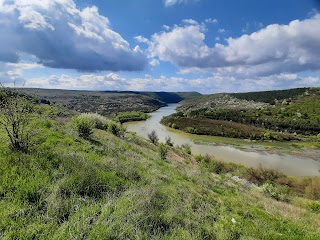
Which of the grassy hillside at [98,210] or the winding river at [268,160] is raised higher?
the grassy hillside at [98,210]

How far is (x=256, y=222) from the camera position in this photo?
7.26 m

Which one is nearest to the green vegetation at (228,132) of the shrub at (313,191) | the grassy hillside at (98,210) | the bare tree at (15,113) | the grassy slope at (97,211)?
the shrub at (313,191)

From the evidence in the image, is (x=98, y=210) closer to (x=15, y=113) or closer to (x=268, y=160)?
(x=15, y=113)

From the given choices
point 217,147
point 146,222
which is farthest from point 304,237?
point 217,147

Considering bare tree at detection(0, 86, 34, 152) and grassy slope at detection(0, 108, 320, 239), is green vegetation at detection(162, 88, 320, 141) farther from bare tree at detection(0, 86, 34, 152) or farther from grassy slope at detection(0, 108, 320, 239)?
bare tree at detection(0, 86, 34, 152)

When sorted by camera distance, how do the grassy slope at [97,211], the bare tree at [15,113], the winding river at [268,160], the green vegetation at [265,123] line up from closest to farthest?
the grassy slope at [97,211] → the bare tree at [15,113] → the winding river at [268,160] → the green vegetation at [265,123]

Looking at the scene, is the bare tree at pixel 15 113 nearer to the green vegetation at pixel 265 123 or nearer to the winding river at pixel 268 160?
the winding river at pixel 268 160

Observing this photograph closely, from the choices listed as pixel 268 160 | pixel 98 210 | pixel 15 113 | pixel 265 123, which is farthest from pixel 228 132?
pixel 98 210

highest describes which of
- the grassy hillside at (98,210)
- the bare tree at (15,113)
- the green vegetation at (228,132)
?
the bare tree at (15,113)

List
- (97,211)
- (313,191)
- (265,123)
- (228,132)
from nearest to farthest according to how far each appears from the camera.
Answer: (97,211), (313,191), (228,132), (265,123)

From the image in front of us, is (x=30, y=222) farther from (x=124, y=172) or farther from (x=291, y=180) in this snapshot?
(x=291, y=180)

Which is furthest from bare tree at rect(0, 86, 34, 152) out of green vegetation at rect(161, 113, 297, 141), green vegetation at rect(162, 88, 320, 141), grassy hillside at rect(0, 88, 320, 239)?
green vegetation at rect(161, 113, 297, 141)

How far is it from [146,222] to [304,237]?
4.14 m

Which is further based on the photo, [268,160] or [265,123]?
[265,123]
